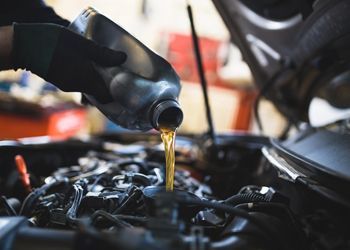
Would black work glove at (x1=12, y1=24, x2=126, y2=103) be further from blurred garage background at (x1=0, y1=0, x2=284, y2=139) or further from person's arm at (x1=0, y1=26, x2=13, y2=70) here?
blurred garage background at (x1=0, y1=0, x2=284, y2=139)

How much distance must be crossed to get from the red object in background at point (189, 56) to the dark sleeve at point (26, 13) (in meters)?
3.31

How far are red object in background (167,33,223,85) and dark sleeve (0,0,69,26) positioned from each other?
10.9ft

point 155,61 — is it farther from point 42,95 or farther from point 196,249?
point 42,95

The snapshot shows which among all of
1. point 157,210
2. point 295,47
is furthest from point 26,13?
point 295,47

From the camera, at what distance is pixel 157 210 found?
53 centimetres

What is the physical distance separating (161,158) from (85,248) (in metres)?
0.98

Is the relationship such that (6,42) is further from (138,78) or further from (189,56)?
(189,56)

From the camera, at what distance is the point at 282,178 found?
0.85m

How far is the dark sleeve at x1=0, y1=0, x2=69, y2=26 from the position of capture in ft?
2.83

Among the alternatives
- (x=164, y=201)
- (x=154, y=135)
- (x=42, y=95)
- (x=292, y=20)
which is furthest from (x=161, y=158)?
(x=42, y=95)

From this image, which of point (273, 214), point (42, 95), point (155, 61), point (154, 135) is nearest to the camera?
point (273, 214)

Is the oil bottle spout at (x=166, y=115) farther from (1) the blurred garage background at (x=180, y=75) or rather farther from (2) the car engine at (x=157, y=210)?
(1) the blurred garage background at (x=180, y=75)

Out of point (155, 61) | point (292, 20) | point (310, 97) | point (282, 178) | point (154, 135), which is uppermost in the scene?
point (292, 20)

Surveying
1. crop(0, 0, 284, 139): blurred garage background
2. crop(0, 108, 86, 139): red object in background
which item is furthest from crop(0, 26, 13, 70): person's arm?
crop(0, 0, 284, 139): blurred garage background
